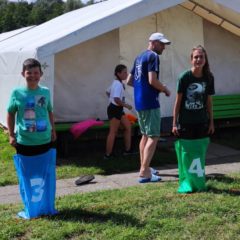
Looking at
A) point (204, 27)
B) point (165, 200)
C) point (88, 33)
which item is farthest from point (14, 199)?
point (204, 27)

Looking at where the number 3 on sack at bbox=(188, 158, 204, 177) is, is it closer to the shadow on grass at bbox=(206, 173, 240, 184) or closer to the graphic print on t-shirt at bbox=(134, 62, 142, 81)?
the shadow on grass at bbox=(206, 173, 240, 184)

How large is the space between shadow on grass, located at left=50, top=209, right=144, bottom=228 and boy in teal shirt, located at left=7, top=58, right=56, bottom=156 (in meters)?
0.69

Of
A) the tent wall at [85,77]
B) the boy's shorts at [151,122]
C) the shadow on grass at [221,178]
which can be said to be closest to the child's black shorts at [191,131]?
the boy's shorts at [151,122]

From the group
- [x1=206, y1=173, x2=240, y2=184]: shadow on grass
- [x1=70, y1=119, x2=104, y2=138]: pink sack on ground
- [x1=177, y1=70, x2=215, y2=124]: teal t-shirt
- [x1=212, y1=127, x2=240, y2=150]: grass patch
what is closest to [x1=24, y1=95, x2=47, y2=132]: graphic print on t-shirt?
[x1=177, y1=70, x2=215, y2=124]: teal t-shirt

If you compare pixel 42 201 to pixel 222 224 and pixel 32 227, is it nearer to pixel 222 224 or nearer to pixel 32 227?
pixel 32 227

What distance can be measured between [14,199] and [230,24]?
661 centimetres

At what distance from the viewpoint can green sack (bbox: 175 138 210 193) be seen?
19.3ft

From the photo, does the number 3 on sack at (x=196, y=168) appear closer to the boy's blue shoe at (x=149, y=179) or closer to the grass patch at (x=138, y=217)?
the grass patch at (x=138, y=217)

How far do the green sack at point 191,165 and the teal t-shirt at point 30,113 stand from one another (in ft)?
5.73

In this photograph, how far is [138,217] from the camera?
16.2 feet

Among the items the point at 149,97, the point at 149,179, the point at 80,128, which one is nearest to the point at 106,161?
the point at 80,128

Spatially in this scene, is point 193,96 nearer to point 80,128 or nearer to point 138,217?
point 138,217

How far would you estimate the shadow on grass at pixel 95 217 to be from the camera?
4816mm

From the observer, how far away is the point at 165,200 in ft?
18.0
